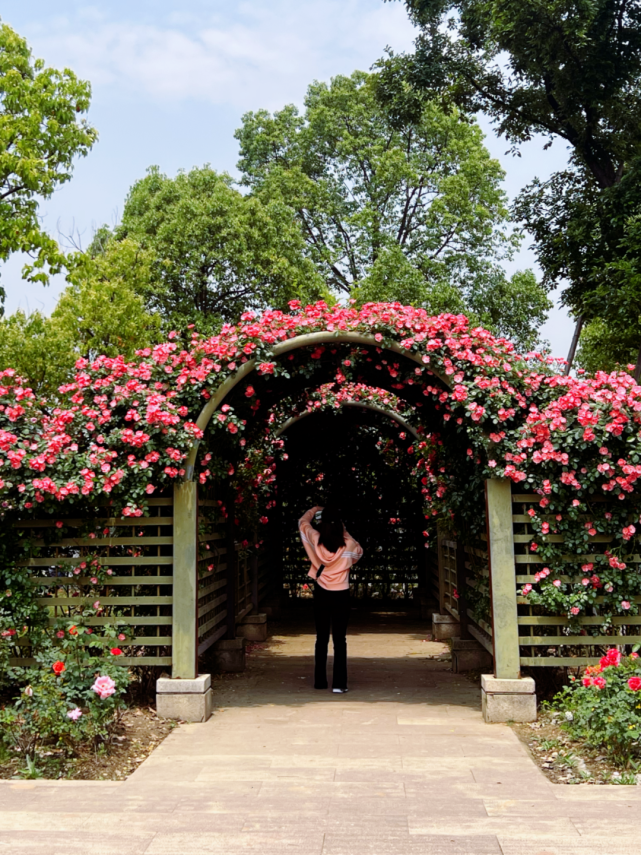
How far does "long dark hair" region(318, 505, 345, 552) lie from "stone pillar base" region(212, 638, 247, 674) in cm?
169

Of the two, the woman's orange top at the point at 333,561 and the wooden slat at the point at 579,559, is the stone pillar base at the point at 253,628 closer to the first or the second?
the woman's orange top at the point at 333,561

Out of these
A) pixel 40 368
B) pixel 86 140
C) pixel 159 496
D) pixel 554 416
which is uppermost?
pixel 86 140

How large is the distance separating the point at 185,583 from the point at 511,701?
2542mm

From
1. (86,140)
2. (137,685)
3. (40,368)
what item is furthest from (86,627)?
(40,368)

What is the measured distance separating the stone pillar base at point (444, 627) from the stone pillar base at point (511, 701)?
3888 millimetres

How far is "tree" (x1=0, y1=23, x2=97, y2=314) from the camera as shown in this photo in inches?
456

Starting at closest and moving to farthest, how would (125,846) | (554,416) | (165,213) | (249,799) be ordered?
(125,846), (249,799), (554,416), (165,213)

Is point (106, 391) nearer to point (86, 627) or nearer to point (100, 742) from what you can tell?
point (86, 627)

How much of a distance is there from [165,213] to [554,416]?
1836 centimetres

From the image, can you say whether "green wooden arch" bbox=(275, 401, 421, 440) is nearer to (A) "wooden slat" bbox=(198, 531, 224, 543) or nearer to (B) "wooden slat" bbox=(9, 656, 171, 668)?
(A) "wooden slat" bbox=(198, 531, 224, 543)

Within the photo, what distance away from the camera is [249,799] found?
13.6ft

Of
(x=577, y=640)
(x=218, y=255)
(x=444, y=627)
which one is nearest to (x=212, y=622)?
(x=577, y=640)

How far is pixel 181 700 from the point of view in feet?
19.4

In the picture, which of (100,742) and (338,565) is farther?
(338,565)
